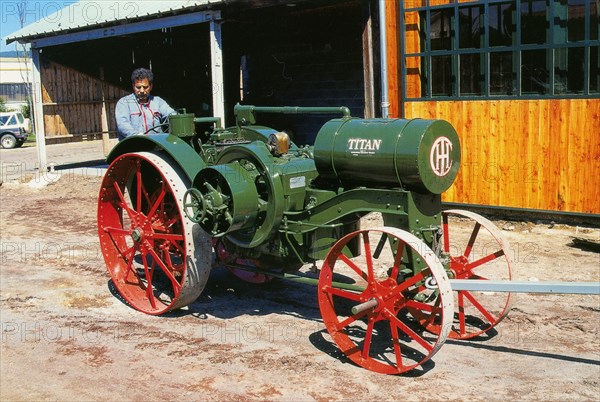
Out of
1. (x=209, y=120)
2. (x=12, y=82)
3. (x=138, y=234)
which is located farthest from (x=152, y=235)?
(x=12, y=82)

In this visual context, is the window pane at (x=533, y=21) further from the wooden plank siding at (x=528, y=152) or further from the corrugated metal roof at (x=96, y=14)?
the corrugated metal roof at (x=96, y=14)

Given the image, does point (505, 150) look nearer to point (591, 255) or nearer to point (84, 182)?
point (591, 255)

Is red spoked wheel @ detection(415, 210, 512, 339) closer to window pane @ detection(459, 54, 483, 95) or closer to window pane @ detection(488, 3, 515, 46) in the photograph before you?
window pane @ detection(459, 54, 483, 95)

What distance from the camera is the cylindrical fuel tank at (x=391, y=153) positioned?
14.7 feet

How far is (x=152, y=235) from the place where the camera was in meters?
5.70

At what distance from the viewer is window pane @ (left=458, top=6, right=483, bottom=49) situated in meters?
8.63

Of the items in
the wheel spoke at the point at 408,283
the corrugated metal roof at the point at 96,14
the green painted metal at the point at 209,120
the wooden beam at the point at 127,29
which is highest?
the corrugated metal roof at the point at 96,14

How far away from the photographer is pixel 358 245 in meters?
5.00

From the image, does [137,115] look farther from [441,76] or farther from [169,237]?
[441,76]

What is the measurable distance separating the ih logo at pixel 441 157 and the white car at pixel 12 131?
2606cm

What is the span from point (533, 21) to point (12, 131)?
2399 cm

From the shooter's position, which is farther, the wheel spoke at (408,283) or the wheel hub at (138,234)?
the wheel hub at (138,234)

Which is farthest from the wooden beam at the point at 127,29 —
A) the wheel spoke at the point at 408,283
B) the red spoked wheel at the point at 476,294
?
the wheel spoke at the point at 408,283

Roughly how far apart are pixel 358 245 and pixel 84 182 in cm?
1019
